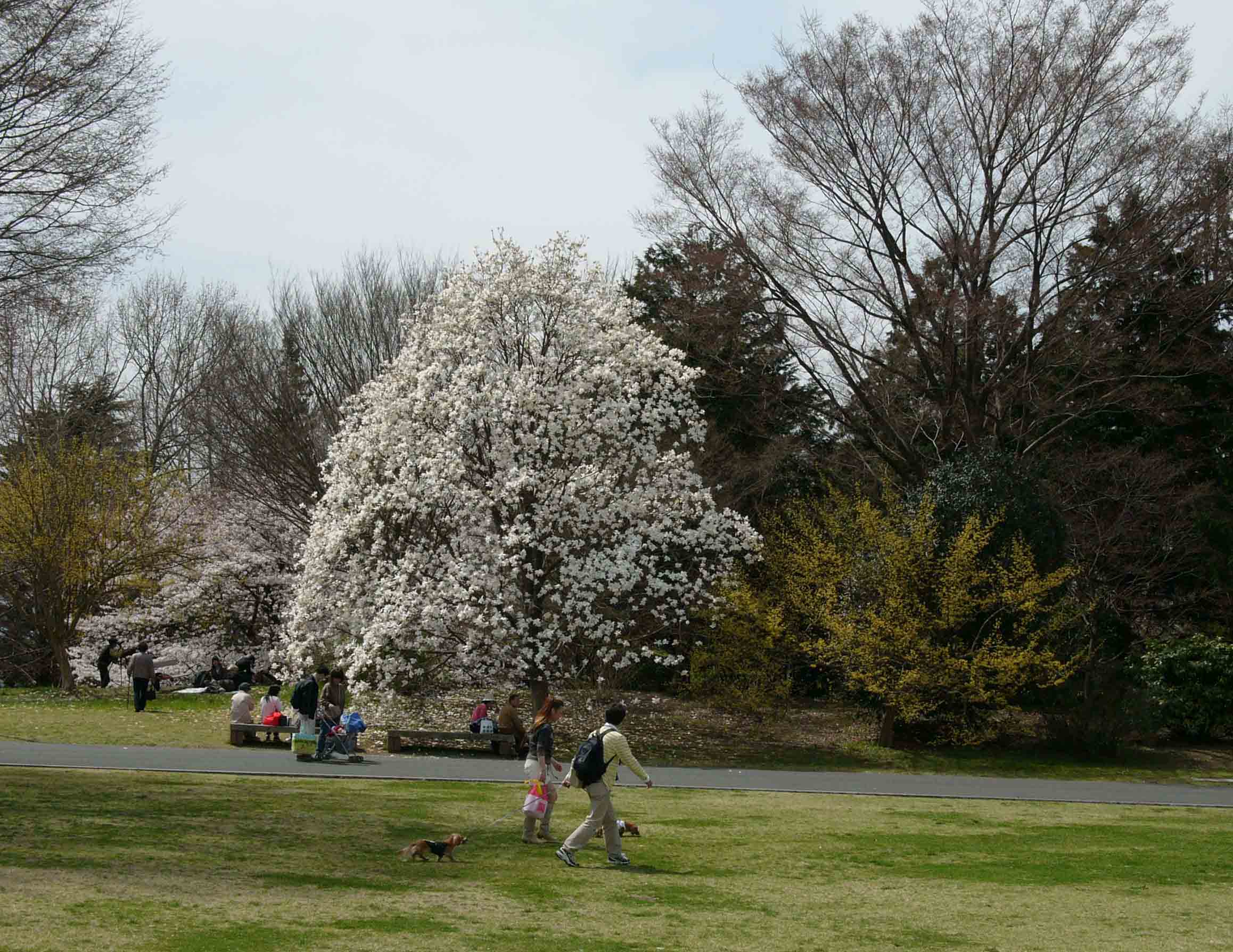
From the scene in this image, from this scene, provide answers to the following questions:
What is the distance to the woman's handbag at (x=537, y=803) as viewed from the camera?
1295cm

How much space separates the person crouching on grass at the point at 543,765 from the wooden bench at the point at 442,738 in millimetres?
9785

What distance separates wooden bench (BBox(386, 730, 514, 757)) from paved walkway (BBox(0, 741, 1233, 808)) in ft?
1.36

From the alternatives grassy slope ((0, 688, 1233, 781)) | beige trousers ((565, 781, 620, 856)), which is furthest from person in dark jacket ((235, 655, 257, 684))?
beige trousers ((565, 781, 620, 856))

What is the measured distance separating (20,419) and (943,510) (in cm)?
3296

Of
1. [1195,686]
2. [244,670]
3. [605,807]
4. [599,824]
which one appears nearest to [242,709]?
[244,670]

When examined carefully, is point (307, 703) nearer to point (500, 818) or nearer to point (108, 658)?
point (500, 818)

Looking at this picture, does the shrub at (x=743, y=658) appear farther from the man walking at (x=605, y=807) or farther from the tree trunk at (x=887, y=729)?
the man walking at (x=605, y=807)

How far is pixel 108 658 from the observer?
37.1 m

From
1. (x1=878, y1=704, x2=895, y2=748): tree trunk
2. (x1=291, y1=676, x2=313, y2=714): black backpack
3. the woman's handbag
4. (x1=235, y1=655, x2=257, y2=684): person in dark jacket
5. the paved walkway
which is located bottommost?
the paved walkway

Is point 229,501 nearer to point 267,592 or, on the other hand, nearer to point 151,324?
point 267,592

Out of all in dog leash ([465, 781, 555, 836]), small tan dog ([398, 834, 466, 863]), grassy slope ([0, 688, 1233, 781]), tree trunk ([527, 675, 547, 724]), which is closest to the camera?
small tan dog ([398, 834, 466, 863])

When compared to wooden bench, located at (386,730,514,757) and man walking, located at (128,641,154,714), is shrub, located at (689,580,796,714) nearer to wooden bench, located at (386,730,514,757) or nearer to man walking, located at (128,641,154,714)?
wooden bench, located at (386,730,514,757)

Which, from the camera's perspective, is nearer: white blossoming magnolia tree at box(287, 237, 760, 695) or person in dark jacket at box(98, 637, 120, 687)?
white blossoming magnolia tree at box(287, 237, 760, 695)

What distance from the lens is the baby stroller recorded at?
20625mm
